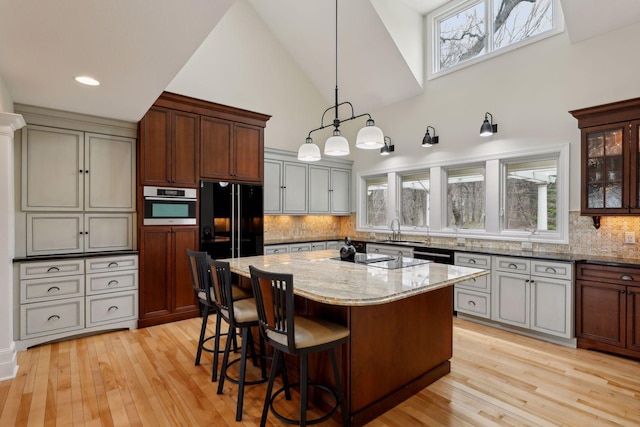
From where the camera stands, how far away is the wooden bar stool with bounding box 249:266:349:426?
1824 millimetres

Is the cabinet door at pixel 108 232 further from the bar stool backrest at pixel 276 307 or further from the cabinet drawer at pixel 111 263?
the bar stool backrest at pixel 276 307

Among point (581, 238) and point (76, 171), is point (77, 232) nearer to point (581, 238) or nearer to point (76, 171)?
point (76, 171)

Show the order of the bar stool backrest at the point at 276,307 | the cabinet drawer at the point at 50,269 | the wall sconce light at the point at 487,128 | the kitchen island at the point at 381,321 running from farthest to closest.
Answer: the wall sconce light at the point at 487,128 → the cabinet drawer at the point at 50,269 → the kitchen island at the point at 381,321 → the bar stool backrest at the point at 276,307

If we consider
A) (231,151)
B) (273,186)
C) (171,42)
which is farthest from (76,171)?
(273,186)

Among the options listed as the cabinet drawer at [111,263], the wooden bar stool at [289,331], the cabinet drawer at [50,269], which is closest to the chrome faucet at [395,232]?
the wooden bar stool at [289,331]

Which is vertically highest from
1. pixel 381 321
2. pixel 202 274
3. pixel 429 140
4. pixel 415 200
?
pixel 429 140

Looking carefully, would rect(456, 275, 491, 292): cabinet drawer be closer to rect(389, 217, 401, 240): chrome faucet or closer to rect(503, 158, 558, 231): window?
rect(503, 158, 558, 231): window

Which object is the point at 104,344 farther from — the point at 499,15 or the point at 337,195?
the point at 499,15

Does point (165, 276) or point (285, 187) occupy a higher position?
point (285, 187)

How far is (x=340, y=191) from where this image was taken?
6.24 metres

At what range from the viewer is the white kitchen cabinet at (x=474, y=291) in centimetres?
393

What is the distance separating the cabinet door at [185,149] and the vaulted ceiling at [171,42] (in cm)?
50

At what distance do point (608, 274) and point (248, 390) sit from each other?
340cm

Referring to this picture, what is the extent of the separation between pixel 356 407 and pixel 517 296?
253cm
